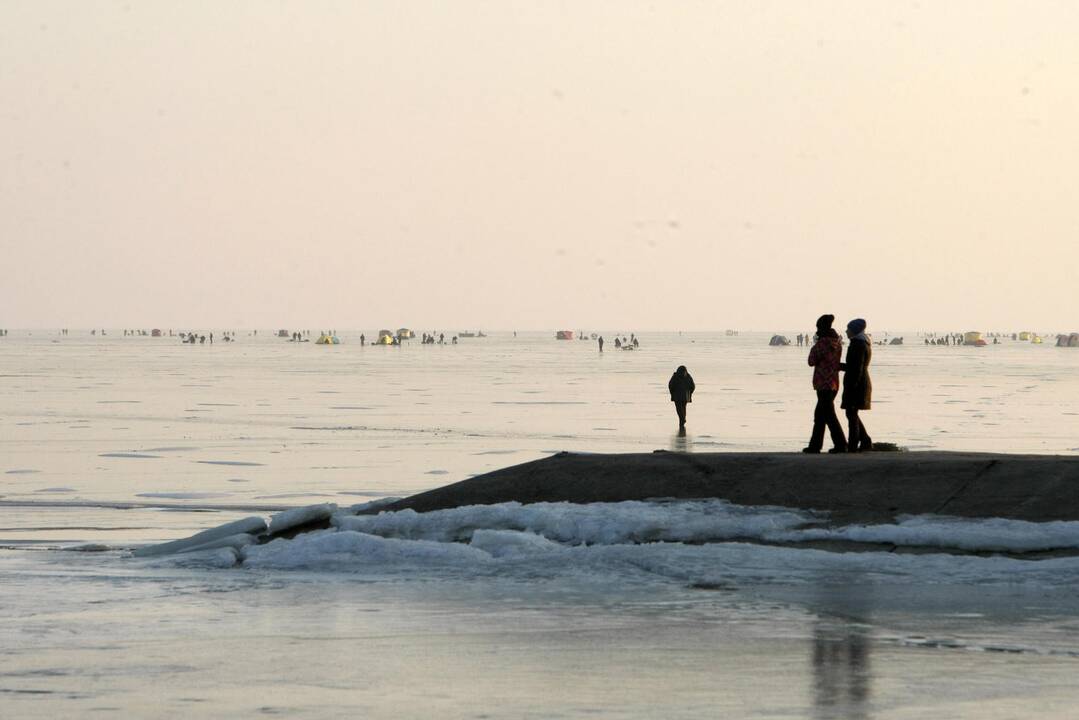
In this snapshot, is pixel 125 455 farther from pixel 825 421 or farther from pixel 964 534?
pixel 964 534

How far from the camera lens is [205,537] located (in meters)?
15.6

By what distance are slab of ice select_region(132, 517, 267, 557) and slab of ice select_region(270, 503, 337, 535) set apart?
0.47 feet

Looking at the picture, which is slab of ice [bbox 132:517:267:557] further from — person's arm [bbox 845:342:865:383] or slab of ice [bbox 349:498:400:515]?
person's arm [bbox 845:342:865:383]

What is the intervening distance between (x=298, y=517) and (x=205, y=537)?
41.6 inches

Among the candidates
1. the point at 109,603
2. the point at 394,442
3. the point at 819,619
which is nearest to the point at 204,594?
the point at 109,603

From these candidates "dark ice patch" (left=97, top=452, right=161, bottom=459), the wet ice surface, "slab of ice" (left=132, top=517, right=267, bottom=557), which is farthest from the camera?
"dark ice patch" (left=97, top=452, right=161, bottom=459)

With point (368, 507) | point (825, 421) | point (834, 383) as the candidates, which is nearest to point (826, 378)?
point (834, 383)

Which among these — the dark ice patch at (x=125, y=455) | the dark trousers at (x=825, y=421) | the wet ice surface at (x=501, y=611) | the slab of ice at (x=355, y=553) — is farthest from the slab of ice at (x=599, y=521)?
the dark ice patch at (x=125, y=455)

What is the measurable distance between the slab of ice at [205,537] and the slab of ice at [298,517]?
142 mm

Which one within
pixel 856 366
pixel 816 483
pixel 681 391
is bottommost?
pixel 816 483

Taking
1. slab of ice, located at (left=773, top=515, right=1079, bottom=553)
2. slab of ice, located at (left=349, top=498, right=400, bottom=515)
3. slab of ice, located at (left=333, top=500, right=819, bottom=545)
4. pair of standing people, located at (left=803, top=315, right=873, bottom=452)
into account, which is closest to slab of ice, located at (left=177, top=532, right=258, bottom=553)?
slab of ice, located at (left=333, top=500, right=819, bottom=545)

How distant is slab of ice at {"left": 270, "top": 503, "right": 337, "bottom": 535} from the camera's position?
Answer: 53.0ft

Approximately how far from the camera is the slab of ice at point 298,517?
1616 centimetres

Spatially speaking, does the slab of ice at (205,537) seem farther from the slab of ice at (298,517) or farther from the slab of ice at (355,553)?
the slab of ice at (355,553)
